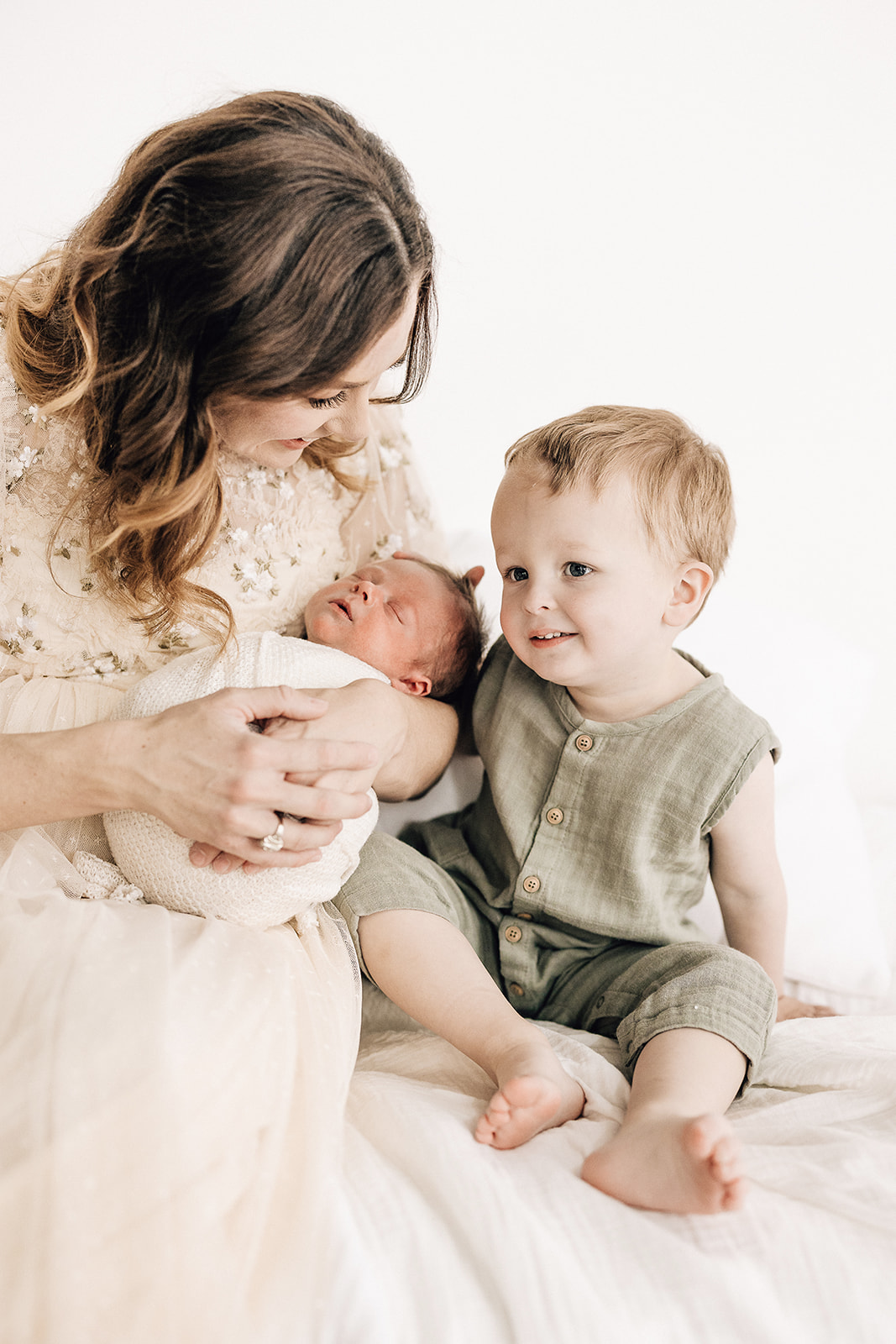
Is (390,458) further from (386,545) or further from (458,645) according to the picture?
(458,645)

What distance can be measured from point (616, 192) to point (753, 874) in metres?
1.33

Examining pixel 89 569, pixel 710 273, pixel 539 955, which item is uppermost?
pixel 710 273

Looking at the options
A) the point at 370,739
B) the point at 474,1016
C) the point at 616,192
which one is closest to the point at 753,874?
the point at 474,1016

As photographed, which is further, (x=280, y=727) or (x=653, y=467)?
(x=653, y=467)

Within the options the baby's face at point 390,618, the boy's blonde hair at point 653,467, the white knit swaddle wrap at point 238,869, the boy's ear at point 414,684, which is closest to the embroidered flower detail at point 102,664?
the white knit swaddle wrap at point 238,869

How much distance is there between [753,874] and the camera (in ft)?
4.05

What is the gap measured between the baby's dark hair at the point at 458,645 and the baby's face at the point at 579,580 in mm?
190

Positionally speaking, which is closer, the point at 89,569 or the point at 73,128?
the point at 89,569

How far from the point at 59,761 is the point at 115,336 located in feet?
1.55

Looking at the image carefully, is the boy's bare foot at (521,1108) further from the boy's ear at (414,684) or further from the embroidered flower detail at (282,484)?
the embroidered flower detail at (282,484)

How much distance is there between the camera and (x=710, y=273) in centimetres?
184

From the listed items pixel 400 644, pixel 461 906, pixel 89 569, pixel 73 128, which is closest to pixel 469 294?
pixel 73 128

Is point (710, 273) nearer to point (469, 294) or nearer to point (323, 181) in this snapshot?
point (469, 294)

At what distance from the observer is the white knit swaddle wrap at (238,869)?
40.0 inches
